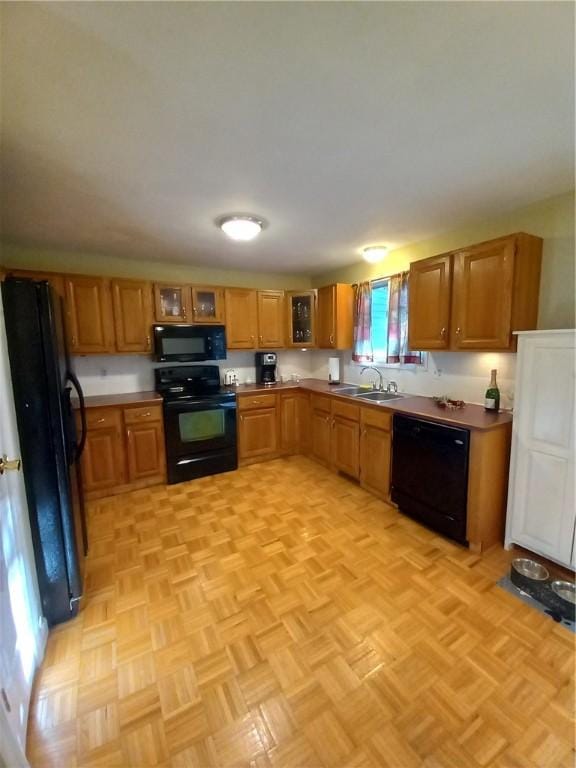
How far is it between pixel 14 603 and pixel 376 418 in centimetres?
255

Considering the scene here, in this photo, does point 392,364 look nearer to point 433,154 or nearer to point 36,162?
point 433,154

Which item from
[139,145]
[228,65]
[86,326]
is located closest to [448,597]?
[228,65]

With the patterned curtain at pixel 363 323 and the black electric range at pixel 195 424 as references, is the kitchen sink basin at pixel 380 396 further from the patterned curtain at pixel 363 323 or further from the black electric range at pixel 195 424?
the black electric range at pixel 195 424

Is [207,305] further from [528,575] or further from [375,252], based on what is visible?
[528,575]

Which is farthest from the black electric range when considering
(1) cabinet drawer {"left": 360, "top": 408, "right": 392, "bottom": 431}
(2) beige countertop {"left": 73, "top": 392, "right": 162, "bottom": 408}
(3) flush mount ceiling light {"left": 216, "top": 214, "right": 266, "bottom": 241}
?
(3) flush mount ceiling light {"left": 216, "top": 214, "right": 266, "bottom": 241}

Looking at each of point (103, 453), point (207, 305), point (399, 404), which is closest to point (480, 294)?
point (399, 404)

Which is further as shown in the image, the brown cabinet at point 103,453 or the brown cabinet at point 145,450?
the brown cabinet at point 145,450

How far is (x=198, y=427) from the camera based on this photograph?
3402mm

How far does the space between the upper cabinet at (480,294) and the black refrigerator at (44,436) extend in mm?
2647

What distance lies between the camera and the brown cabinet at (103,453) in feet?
9.71

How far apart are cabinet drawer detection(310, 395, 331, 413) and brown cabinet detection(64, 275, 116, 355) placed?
221 centimetres

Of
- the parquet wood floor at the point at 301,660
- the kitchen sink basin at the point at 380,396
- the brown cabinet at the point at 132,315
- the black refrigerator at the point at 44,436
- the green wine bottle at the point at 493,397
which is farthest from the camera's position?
the kitchen sink basin at the point at 380,396

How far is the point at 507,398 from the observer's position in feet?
8.21

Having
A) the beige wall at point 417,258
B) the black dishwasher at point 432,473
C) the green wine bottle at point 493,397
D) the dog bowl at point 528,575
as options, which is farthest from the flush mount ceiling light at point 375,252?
the dog bowl at point 528,575
